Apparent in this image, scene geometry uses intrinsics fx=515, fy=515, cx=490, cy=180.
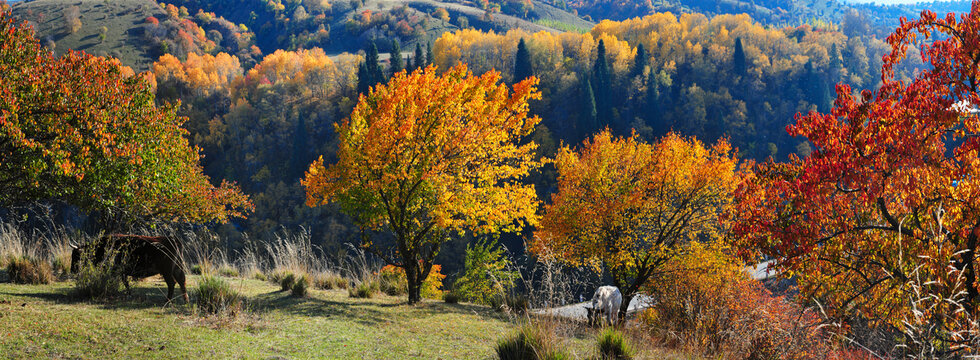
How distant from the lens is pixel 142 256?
312 inches

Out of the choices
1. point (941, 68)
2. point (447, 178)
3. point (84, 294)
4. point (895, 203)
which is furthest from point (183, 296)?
point (895, 203)

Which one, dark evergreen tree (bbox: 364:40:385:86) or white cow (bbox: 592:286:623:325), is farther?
dark evergreen tree (bbox: 364:40:385:86)

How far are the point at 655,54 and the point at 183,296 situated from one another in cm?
14022

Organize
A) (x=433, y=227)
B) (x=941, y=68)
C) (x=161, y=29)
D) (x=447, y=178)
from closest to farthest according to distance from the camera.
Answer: (x=941, y=68) < (x=447, y=178) < (x=433, y=227) < (x=161, y=29)

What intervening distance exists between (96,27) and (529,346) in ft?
718

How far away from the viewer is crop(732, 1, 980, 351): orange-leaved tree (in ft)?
25.3

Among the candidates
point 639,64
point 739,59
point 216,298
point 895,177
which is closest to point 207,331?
point 216,298

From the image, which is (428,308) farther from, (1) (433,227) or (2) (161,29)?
(2) (161,29)

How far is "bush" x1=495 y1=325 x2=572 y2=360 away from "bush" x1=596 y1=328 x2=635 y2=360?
43.0 inches

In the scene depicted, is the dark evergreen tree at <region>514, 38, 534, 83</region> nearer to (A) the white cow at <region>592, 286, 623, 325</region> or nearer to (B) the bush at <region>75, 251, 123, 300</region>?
(A) the white cow at <region>592, 286, 623, 325</region>

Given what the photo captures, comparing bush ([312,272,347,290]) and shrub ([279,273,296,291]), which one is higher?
shrub ([279,273,296,291])

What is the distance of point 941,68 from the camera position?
804cm

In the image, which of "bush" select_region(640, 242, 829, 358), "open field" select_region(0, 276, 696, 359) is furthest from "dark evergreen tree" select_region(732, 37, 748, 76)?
"open field" select_region(0, 276, 696, 359)

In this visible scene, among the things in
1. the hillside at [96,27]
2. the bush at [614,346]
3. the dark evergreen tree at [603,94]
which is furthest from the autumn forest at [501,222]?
the hillside at [96,27]
